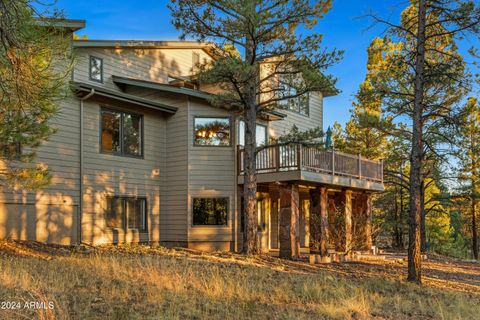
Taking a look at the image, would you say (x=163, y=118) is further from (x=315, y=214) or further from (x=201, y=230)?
(x=315, y=214)

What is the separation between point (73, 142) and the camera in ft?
51.3

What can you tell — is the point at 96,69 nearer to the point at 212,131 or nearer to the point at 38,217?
the point at 212,131

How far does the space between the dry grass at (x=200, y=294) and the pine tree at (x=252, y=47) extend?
5.36 meters

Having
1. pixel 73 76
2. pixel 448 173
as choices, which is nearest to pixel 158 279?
pixel 73 76

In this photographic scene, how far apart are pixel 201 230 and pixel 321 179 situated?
4.81 metres

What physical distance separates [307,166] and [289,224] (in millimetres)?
2036

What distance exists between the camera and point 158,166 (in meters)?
18.4

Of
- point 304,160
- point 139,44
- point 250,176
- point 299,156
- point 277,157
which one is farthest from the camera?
point 139,44

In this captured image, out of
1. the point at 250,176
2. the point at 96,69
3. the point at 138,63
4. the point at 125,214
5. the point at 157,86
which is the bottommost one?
the point at 125,214

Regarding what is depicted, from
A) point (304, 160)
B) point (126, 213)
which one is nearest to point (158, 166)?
point (126, 213)

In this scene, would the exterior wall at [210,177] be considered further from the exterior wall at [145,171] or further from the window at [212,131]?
the window at [212,131]

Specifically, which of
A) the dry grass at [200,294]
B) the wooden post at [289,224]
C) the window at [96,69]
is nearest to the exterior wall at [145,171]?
the window at [96,69]

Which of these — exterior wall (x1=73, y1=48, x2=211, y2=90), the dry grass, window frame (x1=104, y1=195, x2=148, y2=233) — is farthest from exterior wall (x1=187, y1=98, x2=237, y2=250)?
the dry grass

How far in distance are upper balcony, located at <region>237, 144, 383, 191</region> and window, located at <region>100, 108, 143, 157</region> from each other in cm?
386
